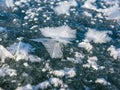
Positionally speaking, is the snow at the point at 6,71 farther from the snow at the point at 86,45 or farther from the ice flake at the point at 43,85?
the snow at the point at 86,45

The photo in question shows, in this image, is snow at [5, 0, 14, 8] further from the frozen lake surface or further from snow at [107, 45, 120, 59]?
snow at [107, 45, 120, 59]

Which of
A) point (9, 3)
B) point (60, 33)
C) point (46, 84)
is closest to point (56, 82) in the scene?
point (46, 84)

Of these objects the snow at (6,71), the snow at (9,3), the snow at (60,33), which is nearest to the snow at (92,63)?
the snow at (60,33)

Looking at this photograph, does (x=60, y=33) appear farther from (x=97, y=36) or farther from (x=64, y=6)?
(x=64, y=6)

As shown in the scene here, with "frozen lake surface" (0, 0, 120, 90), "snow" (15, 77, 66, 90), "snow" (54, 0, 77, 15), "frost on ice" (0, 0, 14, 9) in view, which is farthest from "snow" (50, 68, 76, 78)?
"frost on ice" (0, 0, 14, 9)

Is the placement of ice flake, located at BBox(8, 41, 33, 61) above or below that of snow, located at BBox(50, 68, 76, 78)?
above

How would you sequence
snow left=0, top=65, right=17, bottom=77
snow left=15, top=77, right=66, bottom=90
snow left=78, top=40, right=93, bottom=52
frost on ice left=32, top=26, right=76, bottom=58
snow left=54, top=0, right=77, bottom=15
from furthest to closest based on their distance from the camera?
snow left=54, top=0, right=77, bottom=15 → snow left=78, top=40, right=93, bottom=52 → frost on ice left=32, top=26, right=76, bottom=58 → snow left=0, top=65, right=17, bottom=77 → snow left=15, top=77, right=66, bottom=90

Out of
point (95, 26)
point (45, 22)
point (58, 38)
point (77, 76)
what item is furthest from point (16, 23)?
point (77, 76)
